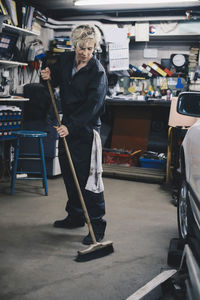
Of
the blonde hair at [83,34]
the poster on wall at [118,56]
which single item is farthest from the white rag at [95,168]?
the poster on wall at [118,56]

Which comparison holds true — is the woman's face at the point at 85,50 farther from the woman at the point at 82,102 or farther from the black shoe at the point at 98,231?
the black shoe at the point at 98,231

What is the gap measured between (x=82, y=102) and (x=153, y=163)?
2.89m

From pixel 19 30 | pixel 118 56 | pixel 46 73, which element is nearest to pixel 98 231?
pixel 46 73

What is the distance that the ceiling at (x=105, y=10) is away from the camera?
539cm

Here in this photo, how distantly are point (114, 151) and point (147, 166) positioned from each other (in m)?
0.58

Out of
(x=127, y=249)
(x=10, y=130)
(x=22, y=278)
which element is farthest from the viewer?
(x=10, y=130)

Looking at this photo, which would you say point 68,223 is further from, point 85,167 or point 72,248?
point 85,167

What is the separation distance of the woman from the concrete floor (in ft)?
0.94

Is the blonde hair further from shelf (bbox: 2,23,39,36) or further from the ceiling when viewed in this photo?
the ceiling

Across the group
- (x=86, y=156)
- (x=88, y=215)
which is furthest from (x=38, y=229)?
(x=86, y=156)

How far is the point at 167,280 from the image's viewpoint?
1917mm

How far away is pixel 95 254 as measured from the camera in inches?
94.1

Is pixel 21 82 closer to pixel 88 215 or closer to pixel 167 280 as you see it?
pixel 88 215

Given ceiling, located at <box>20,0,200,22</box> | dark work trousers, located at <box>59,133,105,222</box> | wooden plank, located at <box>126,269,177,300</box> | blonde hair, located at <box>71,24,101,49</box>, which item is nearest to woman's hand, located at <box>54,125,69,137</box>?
dark work trousers, located at <box>59,133,105,222</box>
